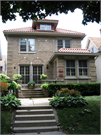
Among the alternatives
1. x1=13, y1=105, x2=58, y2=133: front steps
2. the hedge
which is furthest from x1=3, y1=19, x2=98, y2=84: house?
x1=13, y1=105, x2=58, y2=133: front steps

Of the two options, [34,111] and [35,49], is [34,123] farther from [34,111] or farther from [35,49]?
[35,49]

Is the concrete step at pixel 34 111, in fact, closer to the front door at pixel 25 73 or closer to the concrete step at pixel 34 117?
the concrete step at pixel 34 117

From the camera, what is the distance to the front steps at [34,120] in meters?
5.91

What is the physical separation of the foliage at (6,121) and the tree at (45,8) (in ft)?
17.8

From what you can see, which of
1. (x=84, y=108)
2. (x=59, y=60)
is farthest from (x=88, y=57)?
(x=84, y=108)

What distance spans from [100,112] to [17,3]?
296 inches

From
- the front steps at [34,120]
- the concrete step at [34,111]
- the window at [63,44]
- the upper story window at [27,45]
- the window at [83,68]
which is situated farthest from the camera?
the window at [63,44]

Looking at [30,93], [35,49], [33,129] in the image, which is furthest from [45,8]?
[35,49]

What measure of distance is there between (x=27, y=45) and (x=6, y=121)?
1231cm

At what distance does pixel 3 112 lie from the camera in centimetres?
677

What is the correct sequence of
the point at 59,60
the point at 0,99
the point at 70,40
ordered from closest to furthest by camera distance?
the point at 0,99
the point at 59,60
the point at 70,40

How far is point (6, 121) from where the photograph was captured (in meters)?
6.20

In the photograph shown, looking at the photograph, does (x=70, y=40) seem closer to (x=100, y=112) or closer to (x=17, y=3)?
(x=17, y=3)

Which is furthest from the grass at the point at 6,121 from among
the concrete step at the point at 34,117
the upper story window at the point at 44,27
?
the upper story window at the point at 44,27
